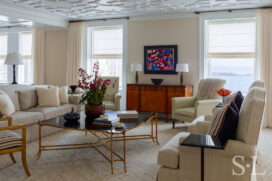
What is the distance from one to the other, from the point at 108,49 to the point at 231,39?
336cm

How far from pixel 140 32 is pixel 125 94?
176 cm

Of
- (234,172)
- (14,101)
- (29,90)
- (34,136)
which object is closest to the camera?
(234,172)

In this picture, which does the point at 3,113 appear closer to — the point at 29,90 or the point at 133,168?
the point at 29,90

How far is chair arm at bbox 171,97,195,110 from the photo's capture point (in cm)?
534

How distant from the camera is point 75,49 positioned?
748cm

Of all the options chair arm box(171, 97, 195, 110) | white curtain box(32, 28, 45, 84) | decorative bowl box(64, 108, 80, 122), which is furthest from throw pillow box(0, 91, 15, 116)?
white curtain box(32, 28, 45, 84)

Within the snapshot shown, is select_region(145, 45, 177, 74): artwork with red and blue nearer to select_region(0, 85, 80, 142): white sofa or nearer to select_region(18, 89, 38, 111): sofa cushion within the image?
select_region(0, 85, 80, 142): white sofa

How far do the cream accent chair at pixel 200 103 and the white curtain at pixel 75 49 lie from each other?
3.41 metres

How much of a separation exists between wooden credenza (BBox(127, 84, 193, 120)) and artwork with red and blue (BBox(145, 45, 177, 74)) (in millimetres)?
615

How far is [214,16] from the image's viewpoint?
20.0ft

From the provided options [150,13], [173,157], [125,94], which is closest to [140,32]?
[150,13]

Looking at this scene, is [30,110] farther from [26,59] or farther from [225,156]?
[26,59]

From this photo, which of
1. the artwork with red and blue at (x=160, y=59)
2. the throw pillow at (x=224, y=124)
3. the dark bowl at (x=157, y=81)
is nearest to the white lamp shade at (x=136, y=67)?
the artwork with red and blue at (x=160, y=59)

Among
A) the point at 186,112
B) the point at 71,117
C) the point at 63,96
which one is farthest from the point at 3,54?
the point at 186,112
